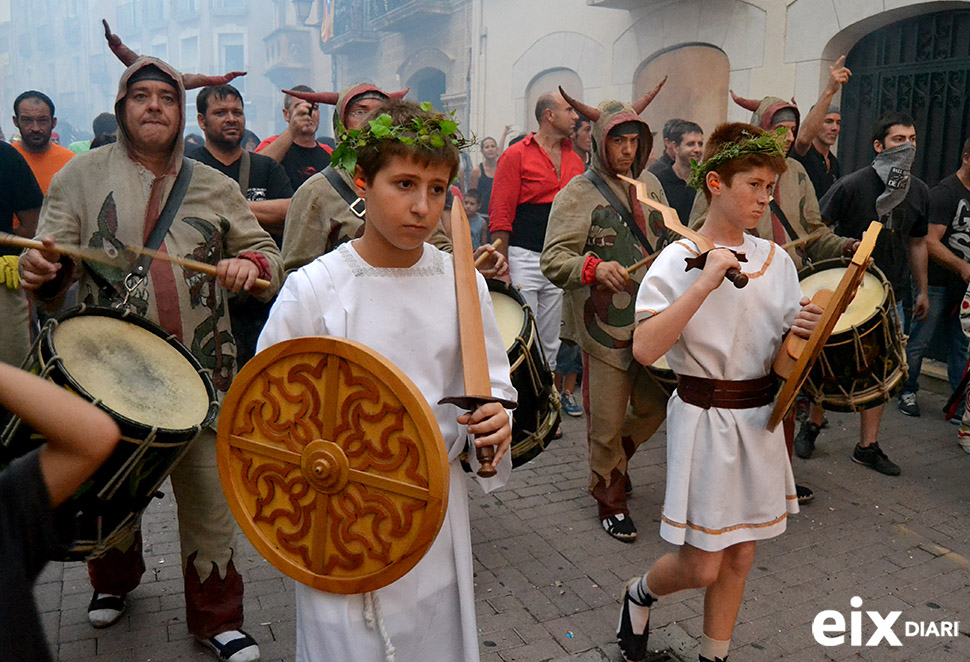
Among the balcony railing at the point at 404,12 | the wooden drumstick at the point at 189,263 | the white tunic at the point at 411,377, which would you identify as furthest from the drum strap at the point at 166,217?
the balcony railing at the point at 404,12

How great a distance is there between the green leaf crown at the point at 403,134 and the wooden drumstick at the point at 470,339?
19 cm

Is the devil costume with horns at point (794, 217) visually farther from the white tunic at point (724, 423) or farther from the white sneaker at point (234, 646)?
the white sneaker at point (234, 646)

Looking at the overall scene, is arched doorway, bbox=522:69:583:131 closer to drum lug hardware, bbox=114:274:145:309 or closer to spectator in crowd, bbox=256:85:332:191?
spectator in crowd, bbox=256:85:332:191

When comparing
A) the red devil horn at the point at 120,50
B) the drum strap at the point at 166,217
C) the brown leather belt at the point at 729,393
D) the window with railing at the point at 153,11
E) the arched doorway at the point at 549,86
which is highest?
the window with railing at the point at 153,11

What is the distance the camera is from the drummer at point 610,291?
4.76 meters

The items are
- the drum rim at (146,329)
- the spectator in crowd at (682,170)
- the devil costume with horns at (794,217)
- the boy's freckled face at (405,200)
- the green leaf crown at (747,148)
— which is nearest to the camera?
the boy's freckled face at (405,200)

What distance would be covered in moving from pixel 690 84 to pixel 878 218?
5.34m

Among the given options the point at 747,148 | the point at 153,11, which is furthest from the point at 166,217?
the point at 153,11

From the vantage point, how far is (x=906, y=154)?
5941 millimetres

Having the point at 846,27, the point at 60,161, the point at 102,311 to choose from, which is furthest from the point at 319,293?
the point at 846,27

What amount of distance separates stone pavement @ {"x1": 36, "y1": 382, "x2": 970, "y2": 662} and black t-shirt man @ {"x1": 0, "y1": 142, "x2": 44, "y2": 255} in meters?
1.81

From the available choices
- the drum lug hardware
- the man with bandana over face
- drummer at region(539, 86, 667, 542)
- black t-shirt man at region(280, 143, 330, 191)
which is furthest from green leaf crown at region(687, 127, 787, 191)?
black t-shirt man at region(280, 143, 330, 191)

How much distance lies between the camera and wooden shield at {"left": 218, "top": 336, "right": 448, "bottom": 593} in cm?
197

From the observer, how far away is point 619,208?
4805mm
